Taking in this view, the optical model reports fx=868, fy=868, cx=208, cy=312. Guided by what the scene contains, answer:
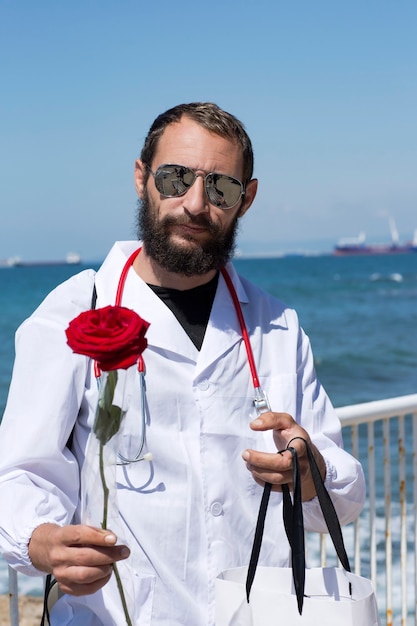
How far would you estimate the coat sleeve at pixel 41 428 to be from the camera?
1644 millimetres

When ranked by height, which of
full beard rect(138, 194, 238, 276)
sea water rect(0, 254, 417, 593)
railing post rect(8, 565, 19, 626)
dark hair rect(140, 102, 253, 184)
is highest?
dark hair rect(140, 102, 253, 184)

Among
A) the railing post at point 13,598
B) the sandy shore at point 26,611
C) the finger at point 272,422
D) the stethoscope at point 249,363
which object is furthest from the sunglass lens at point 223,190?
the sandy shore at point 26,611

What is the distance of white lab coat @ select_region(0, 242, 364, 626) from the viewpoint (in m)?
1.76

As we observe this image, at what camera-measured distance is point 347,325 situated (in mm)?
28672

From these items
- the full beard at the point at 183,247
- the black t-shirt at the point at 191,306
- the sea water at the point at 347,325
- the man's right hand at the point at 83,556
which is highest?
the full beard at the point at 183,247

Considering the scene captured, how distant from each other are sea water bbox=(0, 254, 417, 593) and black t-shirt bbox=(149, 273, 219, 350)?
63 cm

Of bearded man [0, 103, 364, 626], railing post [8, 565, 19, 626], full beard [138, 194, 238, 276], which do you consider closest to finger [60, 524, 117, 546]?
bearded man [0, 103, 364, 626]

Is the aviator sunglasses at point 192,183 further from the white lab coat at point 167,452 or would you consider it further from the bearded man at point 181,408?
the white lab coat at point 167,452

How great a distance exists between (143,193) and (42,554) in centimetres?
91

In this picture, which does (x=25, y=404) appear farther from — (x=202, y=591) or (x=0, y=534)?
(x=202, y=591)

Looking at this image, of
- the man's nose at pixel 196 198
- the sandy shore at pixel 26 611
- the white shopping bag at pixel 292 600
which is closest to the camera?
the white shopping bag at pixel 292 600

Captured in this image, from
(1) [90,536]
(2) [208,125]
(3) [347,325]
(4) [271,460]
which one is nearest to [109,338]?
(1) [90,536]

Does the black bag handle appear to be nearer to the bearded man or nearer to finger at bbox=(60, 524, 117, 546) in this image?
the bearded man

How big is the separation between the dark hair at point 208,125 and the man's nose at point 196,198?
134mm
